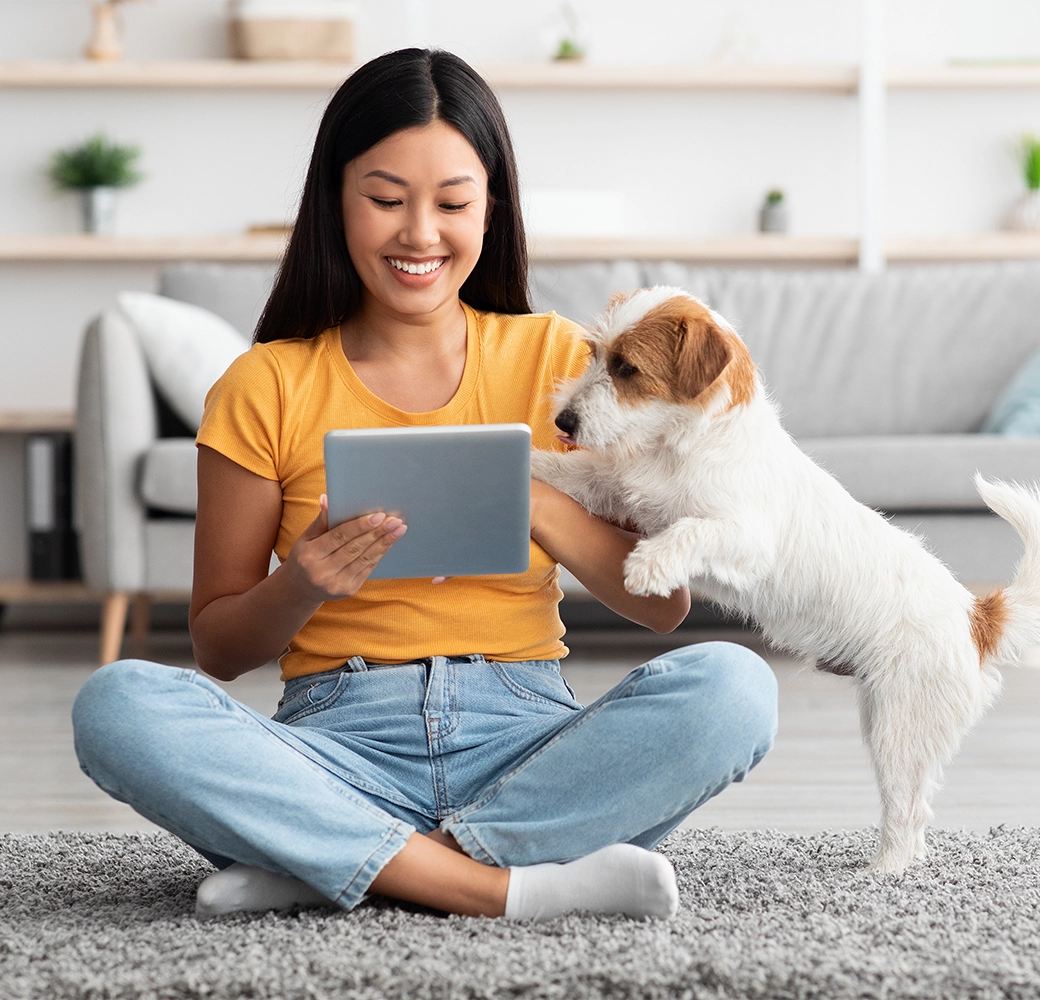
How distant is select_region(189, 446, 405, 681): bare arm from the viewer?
4.77 ft

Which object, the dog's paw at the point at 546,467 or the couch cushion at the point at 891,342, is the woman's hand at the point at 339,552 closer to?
the dog's paw at the point at 546,467

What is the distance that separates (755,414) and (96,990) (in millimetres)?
951

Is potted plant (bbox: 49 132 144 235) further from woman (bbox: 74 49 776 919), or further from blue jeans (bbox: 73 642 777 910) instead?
blue jeans (bbox: 73 642 777 910)

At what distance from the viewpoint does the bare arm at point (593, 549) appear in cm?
153

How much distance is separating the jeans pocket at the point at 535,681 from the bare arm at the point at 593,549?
0.39 ft

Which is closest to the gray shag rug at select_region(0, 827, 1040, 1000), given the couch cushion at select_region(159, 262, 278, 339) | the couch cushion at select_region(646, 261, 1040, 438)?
the couch cushion at select_region(646, 261, 1040, 438)

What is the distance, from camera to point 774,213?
4703 millimetres

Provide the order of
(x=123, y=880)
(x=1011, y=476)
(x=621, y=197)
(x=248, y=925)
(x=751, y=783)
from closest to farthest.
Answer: (x=248, y=925) → (x=123, y=880) → (x=751, y=783) → (x=1011, y=476) → (x=621, y=197)

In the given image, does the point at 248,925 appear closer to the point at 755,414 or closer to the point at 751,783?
the point at 755,414

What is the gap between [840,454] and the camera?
325 cm

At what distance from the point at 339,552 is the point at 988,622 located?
818mm

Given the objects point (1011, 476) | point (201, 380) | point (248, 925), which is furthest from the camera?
point (201, 380)

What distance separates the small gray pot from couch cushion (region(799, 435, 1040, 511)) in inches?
66.7

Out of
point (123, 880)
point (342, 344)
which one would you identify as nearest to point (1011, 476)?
point (342, 344)
